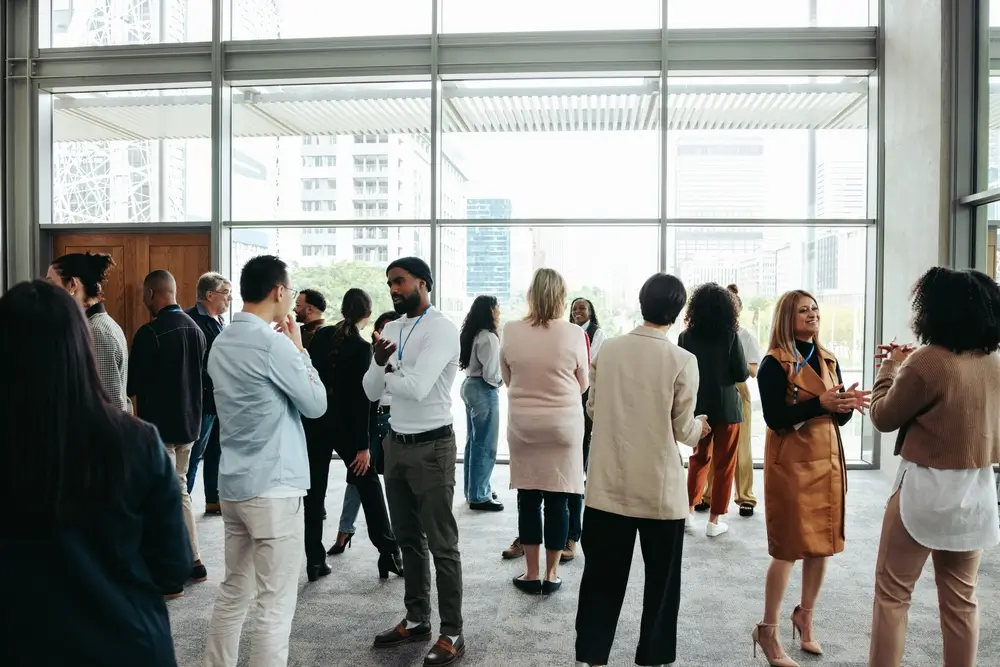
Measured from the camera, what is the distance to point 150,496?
4.55 ft

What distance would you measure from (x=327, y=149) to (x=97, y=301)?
161 inches

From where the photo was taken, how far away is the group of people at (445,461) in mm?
1285

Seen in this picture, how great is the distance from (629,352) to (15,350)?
6.35ft

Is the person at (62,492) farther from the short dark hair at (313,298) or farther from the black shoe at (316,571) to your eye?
the short dark hair at (313,298)

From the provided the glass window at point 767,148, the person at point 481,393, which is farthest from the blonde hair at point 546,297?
the glass window at point 767,148

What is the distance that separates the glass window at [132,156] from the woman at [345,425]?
13.3 ft

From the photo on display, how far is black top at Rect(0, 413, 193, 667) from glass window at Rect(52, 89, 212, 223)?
21.1ft

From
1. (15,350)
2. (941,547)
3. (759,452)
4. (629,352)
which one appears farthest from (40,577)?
(759,452)

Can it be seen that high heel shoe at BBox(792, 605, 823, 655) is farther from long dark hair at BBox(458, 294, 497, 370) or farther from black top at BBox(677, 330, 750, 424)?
long dark hair at BBox(458, 294, 497, 370)

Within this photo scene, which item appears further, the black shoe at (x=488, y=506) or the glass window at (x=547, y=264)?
the glass window at (x=547, y=264)

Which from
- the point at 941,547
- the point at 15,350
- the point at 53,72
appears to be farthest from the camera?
the point at 53,72

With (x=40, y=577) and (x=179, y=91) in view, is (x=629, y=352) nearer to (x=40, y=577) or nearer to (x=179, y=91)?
(x=40, y=577)

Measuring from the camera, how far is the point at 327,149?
24.1 feet

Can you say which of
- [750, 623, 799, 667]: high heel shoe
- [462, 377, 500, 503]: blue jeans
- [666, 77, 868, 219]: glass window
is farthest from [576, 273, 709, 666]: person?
[666, 77, 868, 219]: glass window
